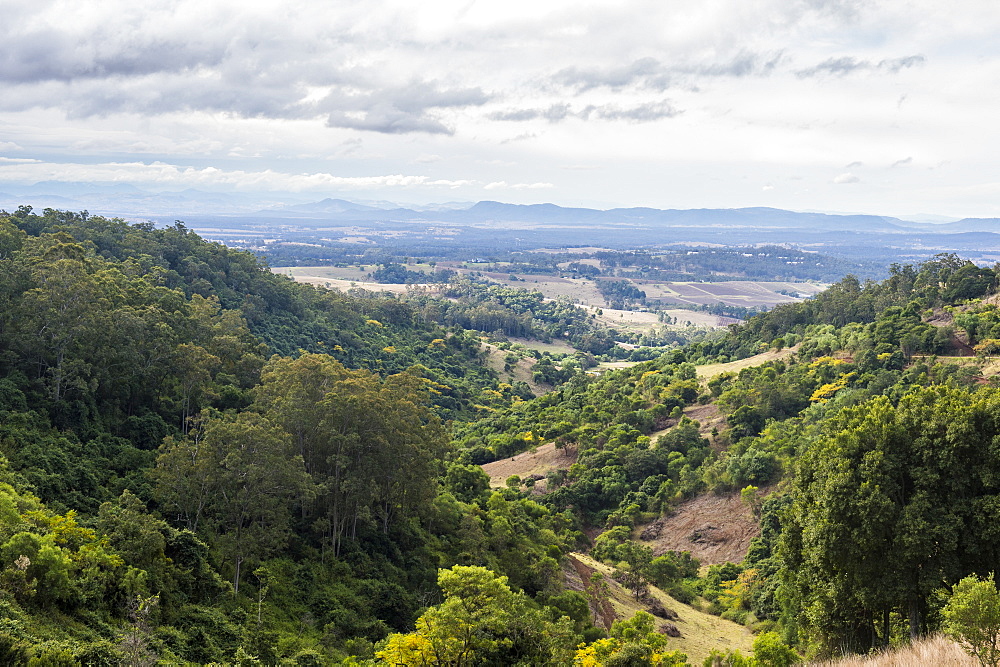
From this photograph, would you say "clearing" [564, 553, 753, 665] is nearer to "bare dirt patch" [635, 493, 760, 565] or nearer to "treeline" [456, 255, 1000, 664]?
"treeline" [456, 255, 1000, 664]

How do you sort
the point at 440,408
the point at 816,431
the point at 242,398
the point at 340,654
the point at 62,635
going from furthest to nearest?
1. the point at 440,408
2. the point at 816,431
3. the point at 242,398
4. the point at 340,654
5. the point at 62,635

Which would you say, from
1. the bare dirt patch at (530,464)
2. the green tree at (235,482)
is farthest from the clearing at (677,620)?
the bare dirt patch at (530,464)

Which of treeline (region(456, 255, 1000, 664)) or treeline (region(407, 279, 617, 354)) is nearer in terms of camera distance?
treeline (region(456, 255, 1000, 664))

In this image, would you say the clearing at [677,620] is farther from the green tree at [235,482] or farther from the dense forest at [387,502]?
the green tree at [235,482]

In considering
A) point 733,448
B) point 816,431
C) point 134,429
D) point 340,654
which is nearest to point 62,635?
point 340,654

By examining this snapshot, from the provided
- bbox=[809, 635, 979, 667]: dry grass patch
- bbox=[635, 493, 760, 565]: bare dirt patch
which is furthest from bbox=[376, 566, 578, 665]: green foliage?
bbox=[635, 493, 760, 565]: bare dirt patch

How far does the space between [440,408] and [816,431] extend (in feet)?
171

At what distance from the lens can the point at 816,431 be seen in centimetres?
4809

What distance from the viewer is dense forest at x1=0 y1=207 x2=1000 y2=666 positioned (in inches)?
794

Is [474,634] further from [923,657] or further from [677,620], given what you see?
[677,620]

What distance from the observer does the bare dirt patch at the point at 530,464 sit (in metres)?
66.5

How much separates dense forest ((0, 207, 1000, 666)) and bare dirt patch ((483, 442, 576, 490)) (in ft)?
9.01

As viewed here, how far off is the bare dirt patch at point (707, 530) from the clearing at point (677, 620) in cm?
826

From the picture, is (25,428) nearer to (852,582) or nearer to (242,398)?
(242,398)
